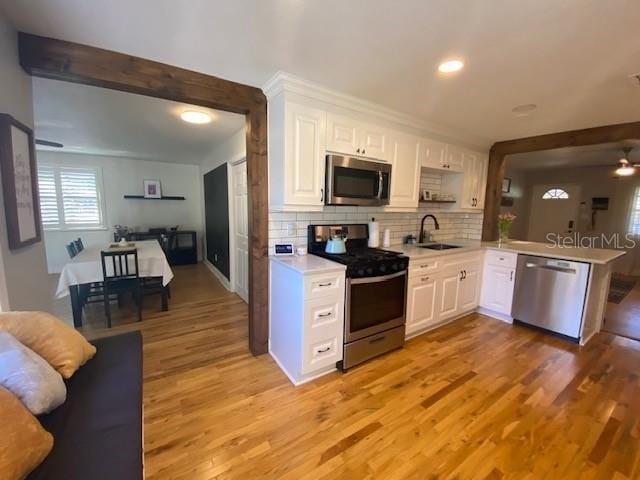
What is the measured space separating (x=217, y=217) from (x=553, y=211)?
7.84 metres

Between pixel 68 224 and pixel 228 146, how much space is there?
4.17 metres

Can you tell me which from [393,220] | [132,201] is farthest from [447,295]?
[132,201]

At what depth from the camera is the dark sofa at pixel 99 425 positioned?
0.87 m

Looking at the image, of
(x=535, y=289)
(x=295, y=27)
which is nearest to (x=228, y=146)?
(x=295, y=27)

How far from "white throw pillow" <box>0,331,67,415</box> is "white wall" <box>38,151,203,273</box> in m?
5.28

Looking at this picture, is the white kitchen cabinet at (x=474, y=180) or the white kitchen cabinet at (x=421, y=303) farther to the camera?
→ the white kitchen cabinet at (x=474, y=180)

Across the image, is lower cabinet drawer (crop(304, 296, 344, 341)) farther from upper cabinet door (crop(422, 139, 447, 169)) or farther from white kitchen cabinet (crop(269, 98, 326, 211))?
upper cabinet door (crop(422, 139, 447, 169))

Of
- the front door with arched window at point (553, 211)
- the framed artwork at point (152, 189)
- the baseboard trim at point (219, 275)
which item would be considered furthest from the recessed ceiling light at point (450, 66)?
the framed artwork at point (152, 189)

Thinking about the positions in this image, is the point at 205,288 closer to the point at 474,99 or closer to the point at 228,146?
the point at 228,146

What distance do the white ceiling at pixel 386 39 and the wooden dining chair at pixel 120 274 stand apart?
231 centimetres

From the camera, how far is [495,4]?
50.6 inches

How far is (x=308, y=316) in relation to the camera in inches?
82.4

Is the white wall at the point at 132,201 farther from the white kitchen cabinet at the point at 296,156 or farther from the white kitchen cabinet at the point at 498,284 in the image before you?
the white kitchen cabinet at the point at 498,284

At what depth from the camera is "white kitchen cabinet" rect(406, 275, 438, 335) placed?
9.12ft
